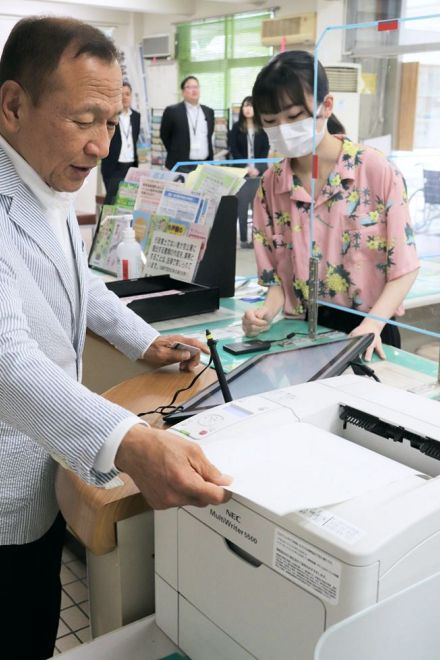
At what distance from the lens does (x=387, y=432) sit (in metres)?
1.09

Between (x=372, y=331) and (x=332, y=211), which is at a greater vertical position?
(x=332, y=211)

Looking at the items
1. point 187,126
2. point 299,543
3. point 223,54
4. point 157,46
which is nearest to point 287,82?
point 299,543

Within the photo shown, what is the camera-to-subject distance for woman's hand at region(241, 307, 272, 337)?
6.73ft

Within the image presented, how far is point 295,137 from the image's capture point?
6.57 feet

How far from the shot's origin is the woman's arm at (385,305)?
1826mm

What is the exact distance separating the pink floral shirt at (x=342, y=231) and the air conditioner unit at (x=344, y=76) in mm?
142

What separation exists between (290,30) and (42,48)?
27.0ft

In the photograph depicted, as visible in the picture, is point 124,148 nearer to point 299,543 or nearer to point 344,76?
point 344,76

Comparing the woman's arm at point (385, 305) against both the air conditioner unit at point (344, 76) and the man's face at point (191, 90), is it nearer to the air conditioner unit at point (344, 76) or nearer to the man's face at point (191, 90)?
the air conditioner unit at point (344, 76)

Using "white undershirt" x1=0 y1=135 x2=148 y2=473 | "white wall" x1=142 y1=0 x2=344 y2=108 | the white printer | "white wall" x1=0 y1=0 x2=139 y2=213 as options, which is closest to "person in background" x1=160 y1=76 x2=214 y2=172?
"white wall" x1=0 y1=0 x2=139 y2=213

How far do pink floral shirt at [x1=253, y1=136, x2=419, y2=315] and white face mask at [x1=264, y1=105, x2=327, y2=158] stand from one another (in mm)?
85

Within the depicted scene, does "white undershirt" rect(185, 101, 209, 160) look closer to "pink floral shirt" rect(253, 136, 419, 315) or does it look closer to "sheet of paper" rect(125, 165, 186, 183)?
"sheet of paper" rect(125, 165, 186, 183)

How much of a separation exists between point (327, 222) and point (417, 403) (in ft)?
3.22

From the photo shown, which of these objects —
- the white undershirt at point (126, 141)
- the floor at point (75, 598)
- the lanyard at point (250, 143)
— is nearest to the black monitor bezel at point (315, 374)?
the floor at point (75, 598)
